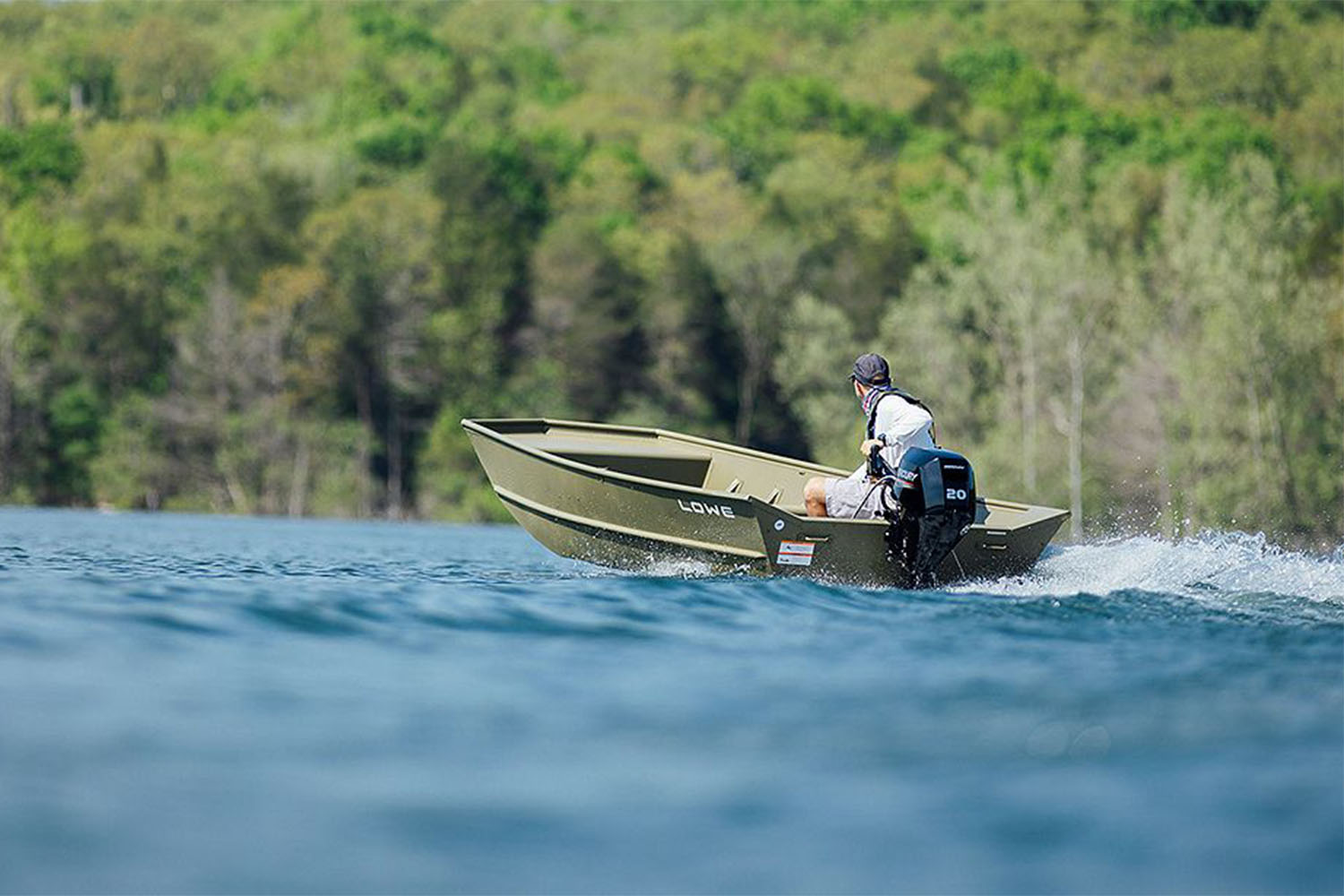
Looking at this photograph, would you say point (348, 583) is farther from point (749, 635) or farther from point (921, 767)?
point (921, 767)

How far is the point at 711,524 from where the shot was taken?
1466cm

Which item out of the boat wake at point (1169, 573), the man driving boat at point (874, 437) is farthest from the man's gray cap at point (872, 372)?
the boat wake at point (1169, 573)

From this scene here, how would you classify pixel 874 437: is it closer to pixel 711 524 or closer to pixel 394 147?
pixel 711 524

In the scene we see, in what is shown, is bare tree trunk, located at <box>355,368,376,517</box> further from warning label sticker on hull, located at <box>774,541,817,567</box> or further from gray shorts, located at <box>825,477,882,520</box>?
warning label sticker on hull, located at <box>774,541,817,567</box>

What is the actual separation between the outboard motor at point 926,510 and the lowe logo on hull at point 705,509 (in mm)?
1239

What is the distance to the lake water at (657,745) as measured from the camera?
5.69 metres

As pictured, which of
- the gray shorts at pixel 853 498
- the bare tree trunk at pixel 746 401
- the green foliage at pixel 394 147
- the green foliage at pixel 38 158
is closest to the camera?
the gray shorts at pixel 853 498

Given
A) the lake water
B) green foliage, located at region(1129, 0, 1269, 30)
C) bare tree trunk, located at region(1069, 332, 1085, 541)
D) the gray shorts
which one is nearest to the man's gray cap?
the gray shorts

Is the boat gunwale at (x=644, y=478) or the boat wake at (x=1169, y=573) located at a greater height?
the boat gunwale at (x=644, y=478)

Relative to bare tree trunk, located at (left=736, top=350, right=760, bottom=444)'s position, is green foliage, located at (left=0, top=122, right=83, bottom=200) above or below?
above

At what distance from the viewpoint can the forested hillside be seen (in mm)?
44031

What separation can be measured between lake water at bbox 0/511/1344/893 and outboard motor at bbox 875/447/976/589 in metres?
1.68

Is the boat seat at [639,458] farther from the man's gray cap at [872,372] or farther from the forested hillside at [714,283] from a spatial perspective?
the forested hillside at [714,283]

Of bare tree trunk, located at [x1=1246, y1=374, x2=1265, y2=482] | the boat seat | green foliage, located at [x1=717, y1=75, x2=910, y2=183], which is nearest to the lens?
the boat seat
